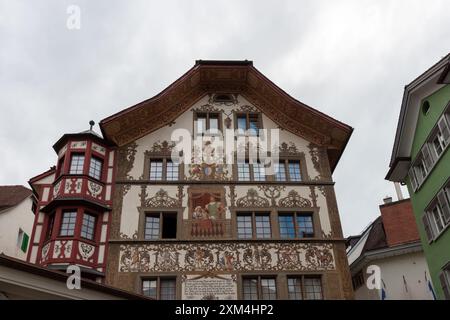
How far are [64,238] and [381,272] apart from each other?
650 inches

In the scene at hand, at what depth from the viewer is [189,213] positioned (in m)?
19.9

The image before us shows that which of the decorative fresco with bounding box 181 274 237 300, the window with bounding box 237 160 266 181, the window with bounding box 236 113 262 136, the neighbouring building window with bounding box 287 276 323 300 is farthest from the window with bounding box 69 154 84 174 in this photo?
the neighbouring building window with bounding box 287 276 323 300

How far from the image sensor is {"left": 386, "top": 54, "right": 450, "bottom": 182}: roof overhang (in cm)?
1744

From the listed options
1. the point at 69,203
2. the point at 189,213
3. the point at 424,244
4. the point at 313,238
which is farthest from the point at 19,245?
the point at 424,244

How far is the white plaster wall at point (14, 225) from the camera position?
96.3 ft

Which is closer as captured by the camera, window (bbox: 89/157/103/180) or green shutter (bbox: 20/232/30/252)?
window (bbox: 89/157/103/180)

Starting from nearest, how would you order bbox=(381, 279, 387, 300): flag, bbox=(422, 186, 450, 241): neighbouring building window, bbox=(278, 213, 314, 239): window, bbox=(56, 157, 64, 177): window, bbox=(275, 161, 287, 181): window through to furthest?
1. bbox=(422, 186, 450, 241): neighbouring building window
2. bbox=(278, 213, 314, 239): window
3. bbox=(56, 157, 64, 177): window
4. bbox=(275, 161, 287, 181): window
5. bbox=(381, 279, 387, 300): flag

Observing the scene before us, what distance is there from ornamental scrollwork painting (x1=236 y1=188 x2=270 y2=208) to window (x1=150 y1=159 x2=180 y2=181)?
309 cm

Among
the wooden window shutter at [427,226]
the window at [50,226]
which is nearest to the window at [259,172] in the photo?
the wooden window shutter at [427,226]

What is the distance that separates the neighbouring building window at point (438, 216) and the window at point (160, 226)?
414 inches

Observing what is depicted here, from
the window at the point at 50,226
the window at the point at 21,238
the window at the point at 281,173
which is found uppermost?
the window at the point at 21,238

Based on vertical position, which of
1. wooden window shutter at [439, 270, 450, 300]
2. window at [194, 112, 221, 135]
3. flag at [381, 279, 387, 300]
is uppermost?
window at [194, 112, 221, 135]

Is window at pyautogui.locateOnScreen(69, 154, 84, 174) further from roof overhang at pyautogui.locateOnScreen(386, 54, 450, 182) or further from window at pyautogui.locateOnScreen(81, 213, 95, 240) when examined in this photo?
roof overhang at pyautogui.locateOnScreen(386, 54, 450, 182)

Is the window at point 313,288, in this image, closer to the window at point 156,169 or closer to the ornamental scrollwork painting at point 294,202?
the ornamental scrollwork painting at point 294,202
